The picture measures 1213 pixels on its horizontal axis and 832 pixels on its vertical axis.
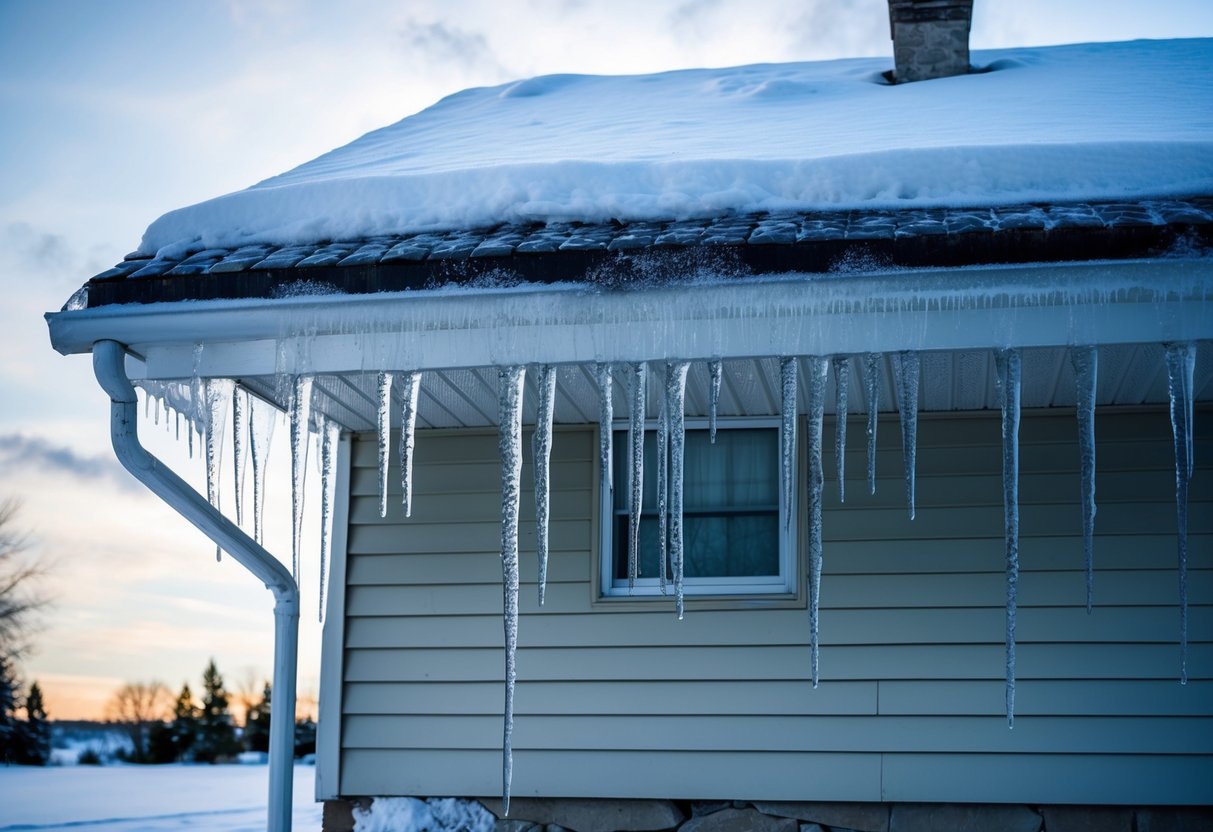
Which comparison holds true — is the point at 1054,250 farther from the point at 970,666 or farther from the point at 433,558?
the point at 433,558

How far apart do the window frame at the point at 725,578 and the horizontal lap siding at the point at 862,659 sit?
70 mm

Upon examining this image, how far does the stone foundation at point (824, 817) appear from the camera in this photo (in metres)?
4.62

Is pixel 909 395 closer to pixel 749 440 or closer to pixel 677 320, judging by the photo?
pixel 677 320

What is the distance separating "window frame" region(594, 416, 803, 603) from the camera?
5.07 meters

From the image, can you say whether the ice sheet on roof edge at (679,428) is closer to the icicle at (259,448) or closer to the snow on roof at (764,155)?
the icicle at (259,448)

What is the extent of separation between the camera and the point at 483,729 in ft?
16.9

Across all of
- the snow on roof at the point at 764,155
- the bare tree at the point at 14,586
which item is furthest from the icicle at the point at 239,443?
the bare tree at the point at 14,586

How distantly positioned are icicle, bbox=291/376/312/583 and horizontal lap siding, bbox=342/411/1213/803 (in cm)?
106

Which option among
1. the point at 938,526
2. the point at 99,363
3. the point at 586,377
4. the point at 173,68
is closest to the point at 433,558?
the point at 586,377

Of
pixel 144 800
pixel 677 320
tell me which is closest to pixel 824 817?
pixel 677 320

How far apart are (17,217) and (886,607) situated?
46.9 feet

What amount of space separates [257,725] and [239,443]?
1625cm

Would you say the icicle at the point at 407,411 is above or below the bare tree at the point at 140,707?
above

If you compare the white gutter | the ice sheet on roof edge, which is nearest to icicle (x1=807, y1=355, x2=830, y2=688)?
the ice sheet on roof edge
